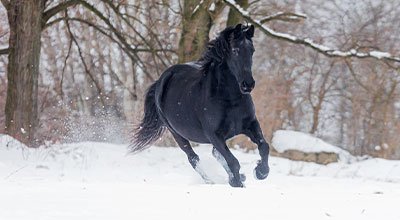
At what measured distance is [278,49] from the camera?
3747 cm

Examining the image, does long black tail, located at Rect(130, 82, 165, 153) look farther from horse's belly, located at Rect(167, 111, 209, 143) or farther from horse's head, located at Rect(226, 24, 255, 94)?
horse's head, located at Rect(226, 24, 255, 94)

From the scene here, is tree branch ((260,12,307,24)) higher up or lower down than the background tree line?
higher up

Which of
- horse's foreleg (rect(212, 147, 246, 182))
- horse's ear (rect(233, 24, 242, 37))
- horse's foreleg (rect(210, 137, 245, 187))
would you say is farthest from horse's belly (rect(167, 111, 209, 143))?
horse's ear (rect(233, 24, 242, 37))

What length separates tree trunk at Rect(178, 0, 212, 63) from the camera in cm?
1611

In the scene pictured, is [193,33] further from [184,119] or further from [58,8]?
[184,119]

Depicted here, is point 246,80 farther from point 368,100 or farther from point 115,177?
point 368,100

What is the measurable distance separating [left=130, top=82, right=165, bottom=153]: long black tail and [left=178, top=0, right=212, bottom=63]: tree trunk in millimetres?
6920

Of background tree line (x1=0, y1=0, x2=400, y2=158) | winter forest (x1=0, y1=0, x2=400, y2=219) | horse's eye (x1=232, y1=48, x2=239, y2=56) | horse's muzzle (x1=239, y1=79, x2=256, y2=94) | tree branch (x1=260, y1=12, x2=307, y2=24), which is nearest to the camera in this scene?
horse's muzzle (x1=239, y1=79, x2=256, y2=94)

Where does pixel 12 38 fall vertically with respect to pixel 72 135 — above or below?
above

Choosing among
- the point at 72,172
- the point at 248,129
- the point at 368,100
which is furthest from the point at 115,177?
the point at 368,100

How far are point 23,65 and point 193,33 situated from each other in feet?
13.2

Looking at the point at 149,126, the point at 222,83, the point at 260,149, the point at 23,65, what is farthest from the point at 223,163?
the point at 23,65

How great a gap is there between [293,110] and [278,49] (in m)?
3.49

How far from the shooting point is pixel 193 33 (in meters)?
16.1
